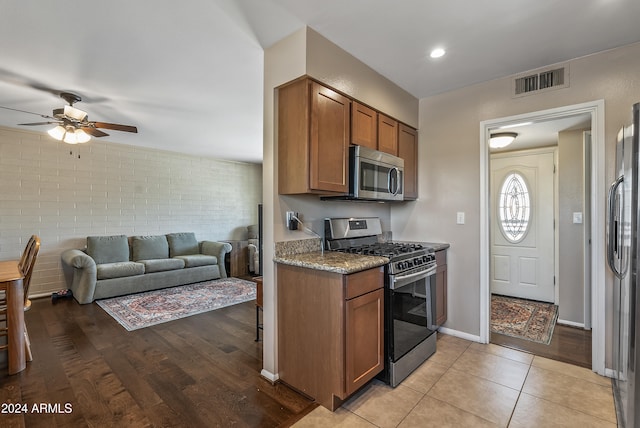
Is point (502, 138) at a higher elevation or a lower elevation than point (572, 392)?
higher

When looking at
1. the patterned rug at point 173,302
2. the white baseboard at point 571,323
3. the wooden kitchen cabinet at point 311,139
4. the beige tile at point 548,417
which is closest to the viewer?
the beige tile at point 548,417

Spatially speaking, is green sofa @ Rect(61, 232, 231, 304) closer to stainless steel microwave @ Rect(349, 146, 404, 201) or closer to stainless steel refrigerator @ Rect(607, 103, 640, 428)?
stainless steel microwave @ Rect(349, 146, 404, 201)

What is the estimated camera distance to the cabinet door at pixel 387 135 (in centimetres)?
274

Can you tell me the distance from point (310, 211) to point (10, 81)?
3048mm

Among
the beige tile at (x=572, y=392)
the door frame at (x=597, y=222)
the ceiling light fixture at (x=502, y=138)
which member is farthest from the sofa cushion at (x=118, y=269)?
the door frame at (x=597, y=222)

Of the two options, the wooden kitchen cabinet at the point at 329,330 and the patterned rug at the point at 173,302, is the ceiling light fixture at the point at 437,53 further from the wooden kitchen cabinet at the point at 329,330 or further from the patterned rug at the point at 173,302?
the patterned rug at the point at 173,302

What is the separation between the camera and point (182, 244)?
5.66 meters

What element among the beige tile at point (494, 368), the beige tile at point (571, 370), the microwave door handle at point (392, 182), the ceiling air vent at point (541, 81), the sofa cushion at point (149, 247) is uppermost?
the ceiling air vent at point (541, 81)

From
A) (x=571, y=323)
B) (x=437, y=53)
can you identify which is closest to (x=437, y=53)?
(x=437, y=53)

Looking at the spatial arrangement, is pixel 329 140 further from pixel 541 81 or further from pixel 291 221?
pixel 541 81

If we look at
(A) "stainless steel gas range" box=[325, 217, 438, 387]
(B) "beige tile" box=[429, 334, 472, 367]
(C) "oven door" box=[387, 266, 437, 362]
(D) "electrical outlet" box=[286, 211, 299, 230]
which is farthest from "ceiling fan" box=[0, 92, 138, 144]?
(B) "beige tile" box=[429, 334, 472, 367]

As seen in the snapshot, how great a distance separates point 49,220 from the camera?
453 centimetres

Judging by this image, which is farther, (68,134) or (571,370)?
(68,134)

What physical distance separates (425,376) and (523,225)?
125 inches
